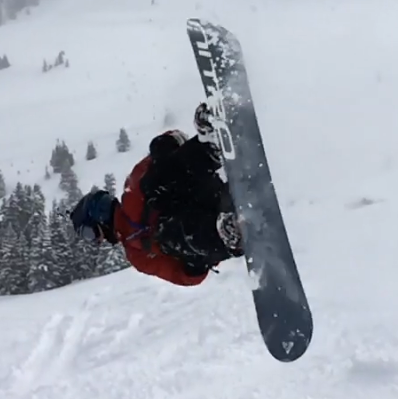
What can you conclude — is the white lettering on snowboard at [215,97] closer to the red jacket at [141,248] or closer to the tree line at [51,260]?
the red jacket at [141,248]

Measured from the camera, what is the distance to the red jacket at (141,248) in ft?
10.3

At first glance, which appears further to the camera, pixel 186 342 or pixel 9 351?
pixel 9 351

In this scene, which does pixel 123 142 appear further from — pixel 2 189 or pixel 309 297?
pixel 309 297

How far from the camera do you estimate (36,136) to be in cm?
5700

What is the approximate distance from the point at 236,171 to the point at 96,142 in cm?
5296

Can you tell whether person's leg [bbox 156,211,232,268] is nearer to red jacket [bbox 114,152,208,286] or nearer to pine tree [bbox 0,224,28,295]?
red jacket [bbox 114,152,208,286]

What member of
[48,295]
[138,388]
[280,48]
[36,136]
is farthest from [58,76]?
[138,388]

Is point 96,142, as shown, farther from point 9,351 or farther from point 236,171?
point 236,171

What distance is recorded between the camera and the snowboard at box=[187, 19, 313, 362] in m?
2.90

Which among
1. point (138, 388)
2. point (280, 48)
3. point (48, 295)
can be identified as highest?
point (138, 388)

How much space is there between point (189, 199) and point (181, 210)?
0.21ft

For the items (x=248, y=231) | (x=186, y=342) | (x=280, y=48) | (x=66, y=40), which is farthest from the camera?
(x=66, y=40)

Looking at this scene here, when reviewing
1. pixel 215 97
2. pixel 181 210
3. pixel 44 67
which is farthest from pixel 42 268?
pixel 44 67

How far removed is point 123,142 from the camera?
50.2 m
